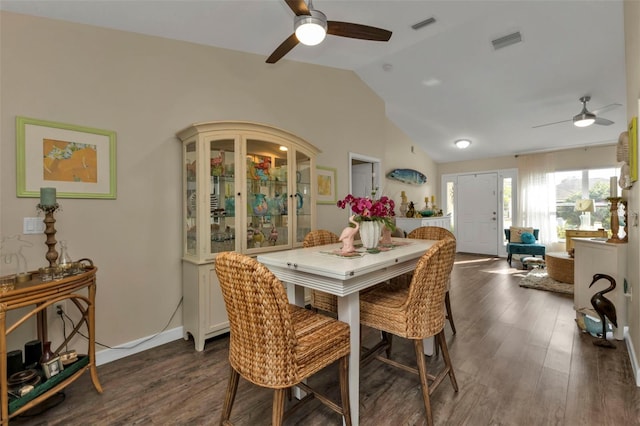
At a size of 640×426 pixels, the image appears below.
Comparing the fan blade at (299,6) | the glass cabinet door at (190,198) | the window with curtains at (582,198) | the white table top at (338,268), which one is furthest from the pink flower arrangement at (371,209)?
the window with curtains at (582,198)

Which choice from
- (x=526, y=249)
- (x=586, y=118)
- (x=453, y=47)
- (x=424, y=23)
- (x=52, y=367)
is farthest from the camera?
(x=526, y=249)

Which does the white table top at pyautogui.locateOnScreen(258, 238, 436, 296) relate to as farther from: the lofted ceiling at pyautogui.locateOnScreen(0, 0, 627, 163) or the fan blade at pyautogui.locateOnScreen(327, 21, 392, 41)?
the lofted ceiling at pyautogui.locateOnScreen(0, 0, 627, 163)

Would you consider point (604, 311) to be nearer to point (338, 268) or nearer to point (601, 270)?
point (601, 270)

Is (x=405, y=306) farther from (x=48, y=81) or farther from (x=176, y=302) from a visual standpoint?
(x=48, y=81)

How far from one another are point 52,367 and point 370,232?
2102 mm

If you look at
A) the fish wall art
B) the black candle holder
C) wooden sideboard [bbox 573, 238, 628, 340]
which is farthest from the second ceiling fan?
the fish wall art

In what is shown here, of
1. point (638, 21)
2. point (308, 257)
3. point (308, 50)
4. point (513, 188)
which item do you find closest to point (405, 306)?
point (308, 257)

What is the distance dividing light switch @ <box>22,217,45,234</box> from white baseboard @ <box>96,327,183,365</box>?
3.32ft

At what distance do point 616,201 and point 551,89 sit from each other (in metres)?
2.04

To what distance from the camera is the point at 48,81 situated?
200cm

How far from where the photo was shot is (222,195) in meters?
2.62

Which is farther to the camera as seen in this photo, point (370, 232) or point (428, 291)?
point (370, 232)

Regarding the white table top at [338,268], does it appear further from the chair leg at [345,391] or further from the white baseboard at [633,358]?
the white baseboard at [633,358]

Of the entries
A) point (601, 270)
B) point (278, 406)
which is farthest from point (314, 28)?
point (601, 270)
